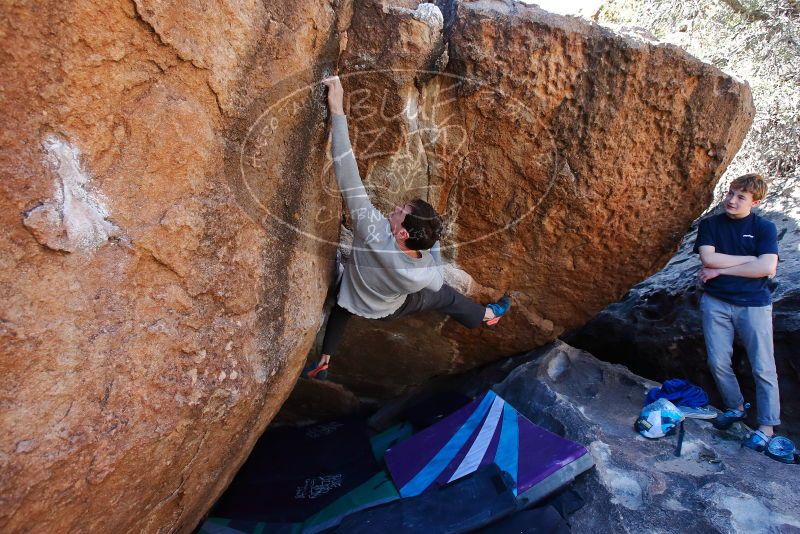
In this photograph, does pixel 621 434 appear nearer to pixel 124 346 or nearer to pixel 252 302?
pixel 252 302

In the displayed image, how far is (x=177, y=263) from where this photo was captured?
175 cm

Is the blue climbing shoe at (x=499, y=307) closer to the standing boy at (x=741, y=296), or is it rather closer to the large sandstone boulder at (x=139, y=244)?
the standing boy at (x=741, y=296)

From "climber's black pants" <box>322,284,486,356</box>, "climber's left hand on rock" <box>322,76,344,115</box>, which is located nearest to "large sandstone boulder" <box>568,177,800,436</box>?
"climber's black pants" <box>322,284,486,356</box>

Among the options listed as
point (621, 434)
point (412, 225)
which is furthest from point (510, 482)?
point (412, 225)

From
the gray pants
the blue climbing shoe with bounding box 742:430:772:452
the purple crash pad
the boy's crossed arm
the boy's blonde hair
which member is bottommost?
the purple crash pad

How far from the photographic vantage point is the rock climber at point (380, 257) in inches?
86.4

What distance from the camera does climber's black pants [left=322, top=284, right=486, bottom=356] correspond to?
2799mm

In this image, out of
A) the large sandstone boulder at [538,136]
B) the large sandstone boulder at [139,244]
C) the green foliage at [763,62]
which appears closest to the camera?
the large sandstone boulder at [139,244]

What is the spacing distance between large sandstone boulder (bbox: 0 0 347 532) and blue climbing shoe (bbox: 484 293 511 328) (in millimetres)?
1392

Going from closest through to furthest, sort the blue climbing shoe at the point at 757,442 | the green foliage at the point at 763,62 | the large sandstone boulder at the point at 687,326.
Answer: the blue climbing shoe at the point at 757,442
the large sandstone boulder at the point at 687,326
the green foliage at the point at 763,62

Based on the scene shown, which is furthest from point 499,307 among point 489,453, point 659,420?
point 659,420

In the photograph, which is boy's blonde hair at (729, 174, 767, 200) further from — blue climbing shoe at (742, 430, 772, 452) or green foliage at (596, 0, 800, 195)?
green foliage at (596, 0, 800, 195)

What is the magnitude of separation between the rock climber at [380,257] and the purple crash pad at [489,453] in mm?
697

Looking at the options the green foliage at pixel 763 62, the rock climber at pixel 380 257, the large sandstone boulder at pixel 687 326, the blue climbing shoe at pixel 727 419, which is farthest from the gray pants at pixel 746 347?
the green foliage at pixel 763 62
